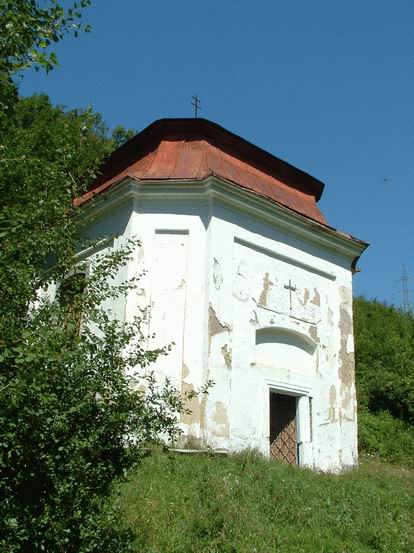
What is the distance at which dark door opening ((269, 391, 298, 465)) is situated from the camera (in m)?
11.8

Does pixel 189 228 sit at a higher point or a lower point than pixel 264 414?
higher

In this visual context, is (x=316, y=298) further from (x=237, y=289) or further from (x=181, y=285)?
(x=181, y=285)

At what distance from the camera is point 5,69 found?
18.5ft

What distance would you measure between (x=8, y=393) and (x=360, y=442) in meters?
13.1

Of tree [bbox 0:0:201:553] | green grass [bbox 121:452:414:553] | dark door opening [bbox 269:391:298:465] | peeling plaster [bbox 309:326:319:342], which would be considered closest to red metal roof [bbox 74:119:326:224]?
peeling plaster [bbox 309:326:319:342]

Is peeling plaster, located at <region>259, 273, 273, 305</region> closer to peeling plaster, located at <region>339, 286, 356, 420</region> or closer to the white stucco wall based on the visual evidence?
the white stucco wall

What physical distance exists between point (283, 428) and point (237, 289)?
117 inches

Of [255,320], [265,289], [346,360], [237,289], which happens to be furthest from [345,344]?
[237,289]

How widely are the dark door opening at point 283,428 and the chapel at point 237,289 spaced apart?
0.07 feet

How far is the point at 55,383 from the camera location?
4520 mm

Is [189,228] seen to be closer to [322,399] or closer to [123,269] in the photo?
[123,269]

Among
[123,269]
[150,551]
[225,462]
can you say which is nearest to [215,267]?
[123,269]

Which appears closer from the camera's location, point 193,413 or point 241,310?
point 193,413

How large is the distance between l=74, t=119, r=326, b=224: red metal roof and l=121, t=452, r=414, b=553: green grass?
519 cm
